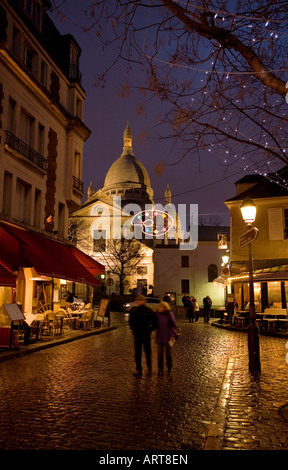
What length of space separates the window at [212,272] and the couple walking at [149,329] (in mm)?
43049

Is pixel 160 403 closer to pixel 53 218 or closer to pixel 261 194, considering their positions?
pixel 53 218

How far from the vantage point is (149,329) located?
8938 millimetres

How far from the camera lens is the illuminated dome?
309 feet

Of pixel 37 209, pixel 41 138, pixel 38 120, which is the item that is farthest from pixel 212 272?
pixel 38 120

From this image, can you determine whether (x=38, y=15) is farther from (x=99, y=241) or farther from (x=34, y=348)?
(x=99, y=241)

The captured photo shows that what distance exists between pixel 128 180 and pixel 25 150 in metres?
79.1

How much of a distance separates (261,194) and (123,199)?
65.8 meters

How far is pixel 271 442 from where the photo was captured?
15.0ft

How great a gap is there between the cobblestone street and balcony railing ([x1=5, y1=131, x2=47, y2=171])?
29.3ft

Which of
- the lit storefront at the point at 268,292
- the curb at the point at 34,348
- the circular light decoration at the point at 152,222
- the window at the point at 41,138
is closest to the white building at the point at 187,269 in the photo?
the circular light decoration at the point at 152,222

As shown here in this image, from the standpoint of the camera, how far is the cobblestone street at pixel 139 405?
185 inches

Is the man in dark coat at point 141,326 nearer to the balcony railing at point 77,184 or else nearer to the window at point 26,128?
the window at point 26,128

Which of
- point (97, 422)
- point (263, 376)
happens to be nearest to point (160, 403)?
point (97, 422)

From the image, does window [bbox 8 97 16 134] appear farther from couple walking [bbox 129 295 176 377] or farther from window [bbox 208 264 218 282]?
window [bbox 208 264 218 282]
